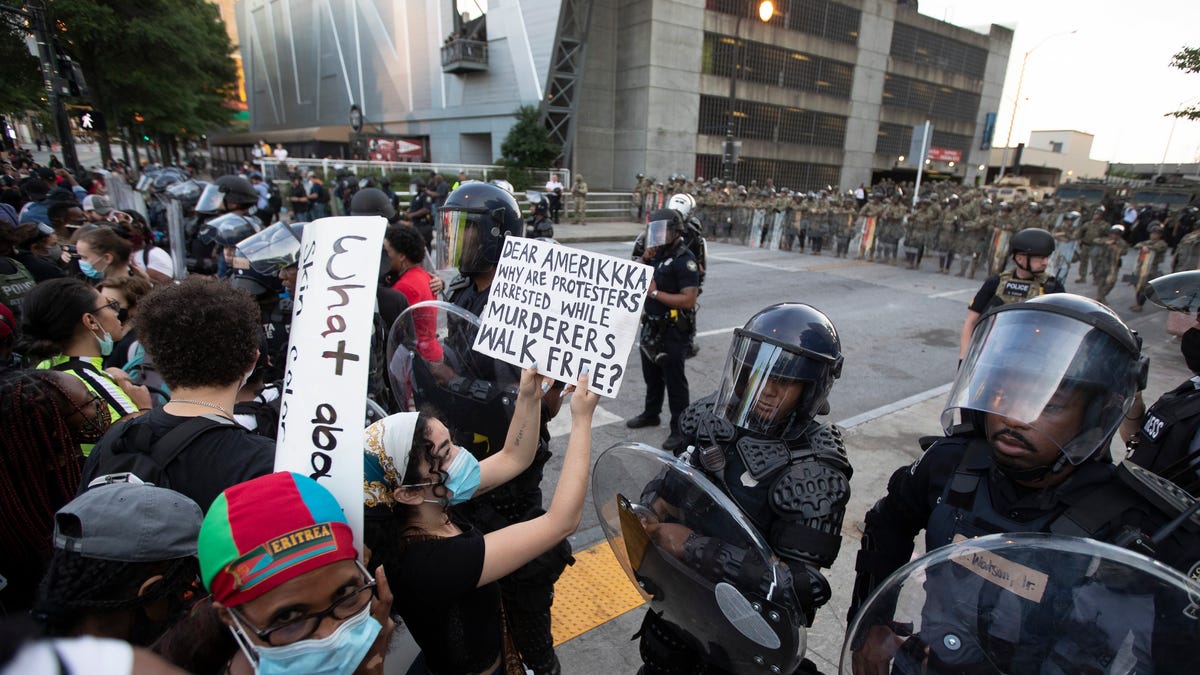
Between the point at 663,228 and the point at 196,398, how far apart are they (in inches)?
159

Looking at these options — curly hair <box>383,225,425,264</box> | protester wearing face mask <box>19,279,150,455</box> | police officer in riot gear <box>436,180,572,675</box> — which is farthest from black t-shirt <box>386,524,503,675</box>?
curly hair <box>383,225,425,264</box>

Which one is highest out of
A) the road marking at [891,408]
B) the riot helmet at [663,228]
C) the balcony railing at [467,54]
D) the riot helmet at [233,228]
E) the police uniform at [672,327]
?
the balcony railing at [467,54]

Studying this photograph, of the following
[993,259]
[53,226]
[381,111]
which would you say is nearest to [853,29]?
[993,259]

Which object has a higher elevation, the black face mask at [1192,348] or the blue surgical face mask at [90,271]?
the black face mask at [1192,348]

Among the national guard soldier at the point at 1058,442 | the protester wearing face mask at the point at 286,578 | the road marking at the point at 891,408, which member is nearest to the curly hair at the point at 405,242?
the protester wearing face mask at the point at 286,578

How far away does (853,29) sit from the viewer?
35781mm

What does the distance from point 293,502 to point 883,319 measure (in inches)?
418

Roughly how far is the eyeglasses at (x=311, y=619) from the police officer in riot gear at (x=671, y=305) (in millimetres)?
3964

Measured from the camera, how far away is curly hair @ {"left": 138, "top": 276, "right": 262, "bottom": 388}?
1.90 m

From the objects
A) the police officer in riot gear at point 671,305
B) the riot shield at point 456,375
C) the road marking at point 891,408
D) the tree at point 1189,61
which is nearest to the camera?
the riot shield at point 456,375

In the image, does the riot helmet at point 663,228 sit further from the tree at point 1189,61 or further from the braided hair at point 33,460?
the tree at point 1189,61

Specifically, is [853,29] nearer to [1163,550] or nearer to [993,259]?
[993,259]

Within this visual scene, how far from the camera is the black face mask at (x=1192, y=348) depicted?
279cm

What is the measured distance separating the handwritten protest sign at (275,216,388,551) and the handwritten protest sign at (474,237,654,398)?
0.68 m
